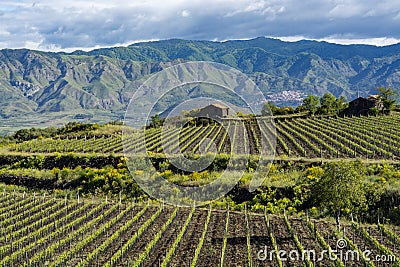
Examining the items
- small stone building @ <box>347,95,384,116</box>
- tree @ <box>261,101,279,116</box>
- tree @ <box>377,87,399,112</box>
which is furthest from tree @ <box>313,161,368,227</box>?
tree @ <box>377,87,399,112</box>

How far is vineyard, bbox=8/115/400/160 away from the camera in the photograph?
33.9 metres

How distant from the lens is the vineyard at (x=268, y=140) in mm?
33891

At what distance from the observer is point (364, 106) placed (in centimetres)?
5828

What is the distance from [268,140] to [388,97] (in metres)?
29.4

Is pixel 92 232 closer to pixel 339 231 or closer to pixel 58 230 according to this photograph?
pixel 58 230

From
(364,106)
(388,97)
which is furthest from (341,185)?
(388,97)

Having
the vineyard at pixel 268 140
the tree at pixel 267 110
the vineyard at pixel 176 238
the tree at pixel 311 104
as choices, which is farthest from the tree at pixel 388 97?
the vineyard at pixel 176 238

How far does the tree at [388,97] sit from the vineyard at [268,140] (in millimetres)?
9866

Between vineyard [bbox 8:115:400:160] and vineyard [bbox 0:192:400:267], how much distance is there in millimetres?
13384

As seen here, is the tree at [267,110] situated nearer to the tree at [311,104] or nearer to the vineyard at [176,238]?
the tree at [311,104]

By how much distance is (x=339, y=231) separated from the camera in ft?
60.5

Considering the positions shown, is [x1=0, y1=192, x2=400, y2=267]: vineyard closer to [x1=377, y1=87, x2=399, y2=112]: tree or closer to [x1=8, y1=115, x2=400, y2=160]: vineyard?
[x1=8, y1=115, x2=400, y2=160]: vineyard

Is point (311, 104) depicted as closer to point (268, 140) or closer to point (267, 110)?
point (267, 110)

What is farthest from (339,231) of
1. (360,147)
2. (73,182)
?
(73,182)
